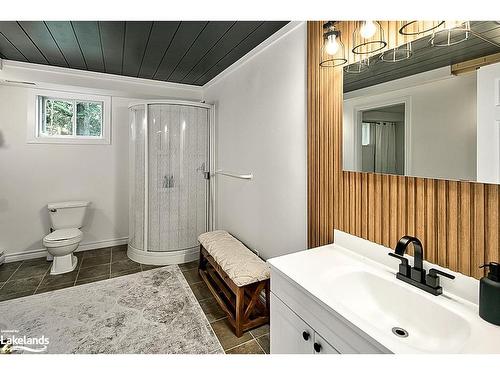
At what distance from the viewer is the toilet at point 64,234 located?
273 cm

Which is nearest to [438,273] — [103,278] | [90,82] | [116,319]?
[116,319]

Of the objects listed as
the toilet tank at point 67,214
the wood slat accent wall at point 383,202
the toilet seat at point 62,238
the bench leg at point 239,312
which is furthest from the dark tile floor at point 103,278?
the wood slat accent wall at point 383,202

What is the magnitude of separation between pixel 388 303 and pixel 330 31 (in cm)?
139

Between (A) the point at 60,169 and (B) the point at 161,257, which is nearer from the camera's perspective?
(B) the point at 161,257

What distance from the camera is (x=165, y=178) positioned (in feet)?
10.2

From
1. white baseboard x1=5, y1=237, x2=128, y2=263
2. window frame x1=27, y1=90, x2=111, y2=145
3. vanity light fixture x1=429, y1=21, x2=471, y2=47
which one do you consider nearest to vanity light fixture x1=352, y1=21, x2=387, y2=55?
vanity light fixture x1=429, y1=21, x2=471, y2=47

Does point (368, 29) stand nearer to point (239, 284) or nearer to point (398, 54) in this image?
point (398, 54)

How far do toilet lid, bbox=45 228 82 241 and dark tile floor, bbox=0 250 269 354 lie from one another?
394mm

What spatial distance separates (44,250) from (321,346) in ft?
12.0

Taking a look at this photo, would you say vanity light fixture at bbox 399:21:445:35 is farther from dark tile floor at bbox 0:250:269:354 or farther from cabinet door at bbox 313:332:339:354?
dark tile floor at bbox 0:250:269:354

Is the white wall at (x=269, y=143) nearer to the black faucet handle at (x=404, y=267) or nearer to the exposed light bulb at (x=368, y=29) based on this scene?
the exposed light bulb at (x=368, y=29)

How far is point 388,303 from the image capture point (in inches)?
43.6
